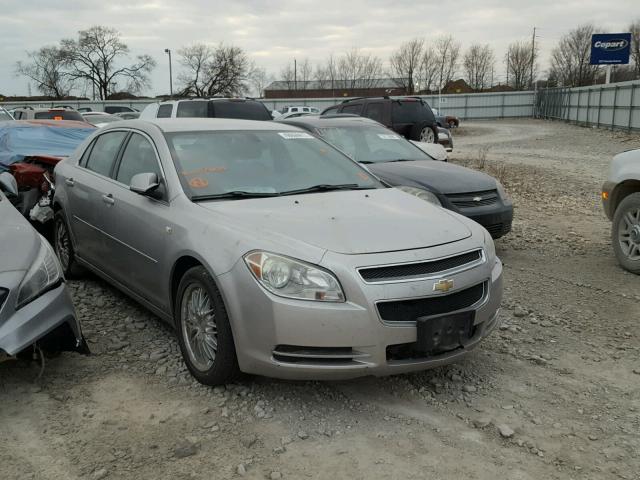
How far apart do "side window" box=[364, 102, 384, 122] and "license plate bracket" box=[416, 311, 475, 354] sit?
9746mm

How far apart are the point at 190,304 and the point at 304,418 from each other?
96 cm

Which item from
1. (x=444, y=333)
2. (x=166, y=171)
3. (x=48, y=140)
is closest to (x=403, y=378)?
(x=444, y=333)

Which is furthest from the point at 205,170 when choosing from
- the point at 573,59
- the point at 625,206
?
the point at 573,59

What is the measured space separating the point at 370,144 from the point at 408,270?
16.0ft

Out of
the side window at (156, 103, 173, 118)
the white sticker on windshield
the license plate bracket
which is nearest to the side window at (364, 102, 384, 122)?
the side window at (156, 103, 173, 118)

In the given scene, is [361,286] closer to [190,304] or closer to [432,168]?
[190,304]

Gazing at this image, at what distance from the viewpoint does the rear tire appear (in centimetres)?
553

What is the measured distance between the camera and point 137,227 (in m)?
4.08

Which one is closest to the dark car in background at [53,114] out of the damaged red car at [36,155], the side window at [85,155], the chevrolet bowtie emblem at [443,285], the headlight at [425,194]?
the damaged red car at [36,155]

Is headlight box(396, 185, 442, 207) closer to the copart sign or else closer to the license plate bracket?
the license plate bracket

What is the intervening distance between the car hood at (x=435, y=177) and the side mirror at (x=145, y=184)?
3.22m

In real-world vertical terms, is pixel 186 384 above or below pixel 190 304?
below

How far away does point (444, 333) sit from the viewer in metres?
→ 3.18

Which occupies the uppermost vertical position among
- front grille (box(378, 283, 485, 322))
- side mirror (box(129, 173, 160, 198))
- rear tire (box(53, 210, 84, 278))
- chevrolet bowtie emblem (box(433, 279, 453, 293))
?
side mirror (box(129, 173, 160, 198))
